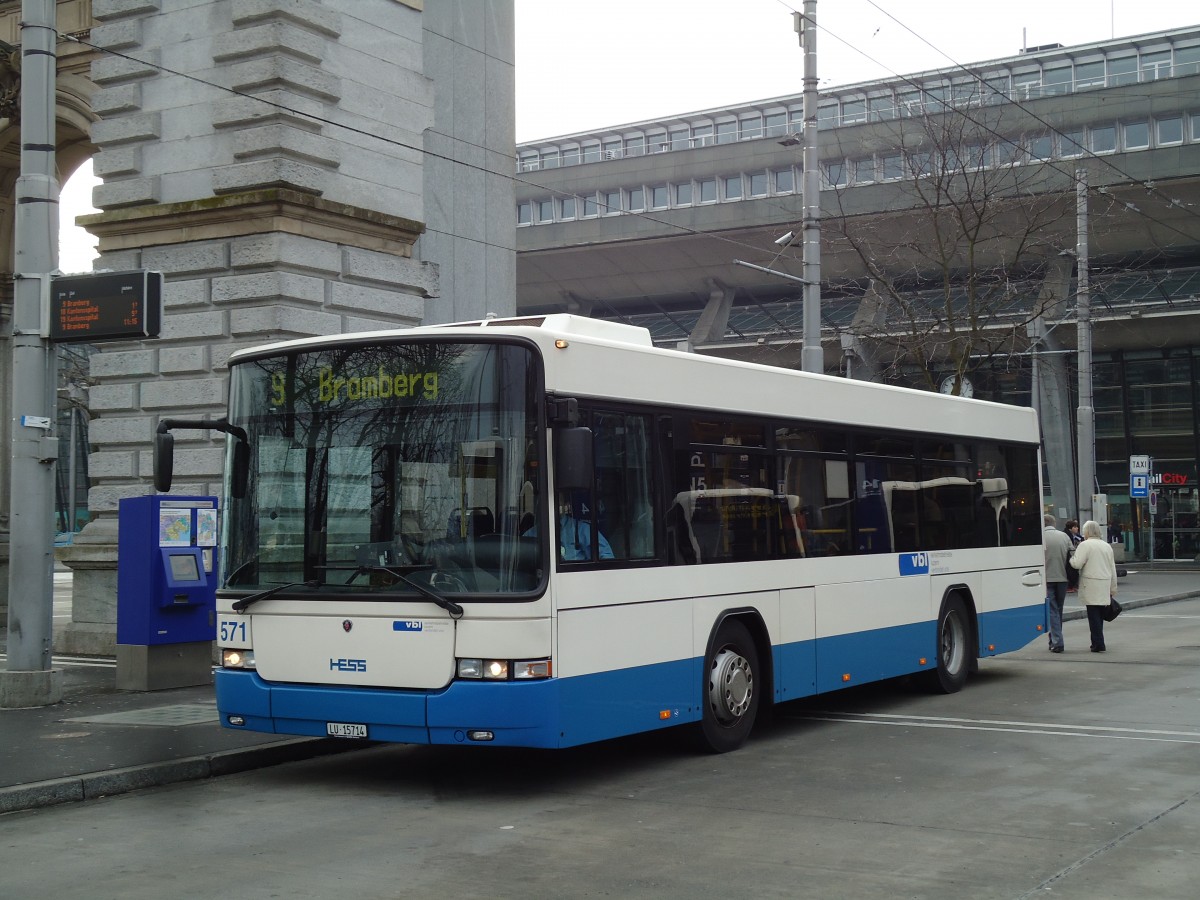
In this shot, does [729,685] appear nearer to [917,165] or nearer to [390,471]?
[390,471]

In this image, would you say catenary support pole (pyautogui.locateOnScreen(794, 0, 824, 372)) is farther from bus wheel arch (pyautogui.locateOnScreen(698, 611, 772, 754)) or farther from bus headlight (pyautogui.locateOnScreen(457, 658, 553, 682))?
bus headlight (pyautogui.locateOnScreen(457, 658, 553, 682))

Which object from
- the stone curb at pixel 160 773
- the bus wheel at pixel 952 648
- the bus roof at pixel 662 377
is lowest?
the stone curb at pixel 160 773

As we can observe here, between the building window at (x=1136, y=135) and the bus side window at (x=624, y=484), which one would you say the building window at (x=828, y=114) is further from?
the bus side window at (x=624, y=484)

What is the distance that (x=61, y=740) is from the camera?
1036cm

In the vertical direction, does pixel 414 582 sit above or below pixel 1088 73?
below

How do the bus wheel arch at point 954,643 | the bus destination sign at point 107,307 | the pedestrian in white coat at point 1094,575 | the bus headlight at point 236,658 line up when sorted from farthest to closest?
the pedestrian in white coat at point 1094,575
the bus wheel arch at point 954,643
the bus destination sign at point 107,307
the bus headlight at point 236,658

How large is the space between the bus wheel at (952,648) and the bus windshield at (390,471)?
659cm

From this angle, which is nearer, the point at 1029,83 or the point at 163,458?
the point at 163,458

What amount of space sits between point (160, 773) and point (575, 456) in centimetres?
340

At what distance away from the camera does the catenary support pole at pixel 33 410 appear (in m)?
12.1

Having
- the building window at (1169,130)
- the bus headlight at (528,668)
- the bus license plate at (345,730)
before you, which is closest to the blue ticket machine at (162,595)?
the bus license plate at (345,730)

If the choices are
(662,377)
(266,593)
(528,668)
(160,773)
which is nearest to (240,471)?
(266,593)

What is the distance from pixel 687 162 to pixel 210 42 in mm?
35173

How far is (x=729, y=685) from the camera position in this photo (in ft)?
34.2
